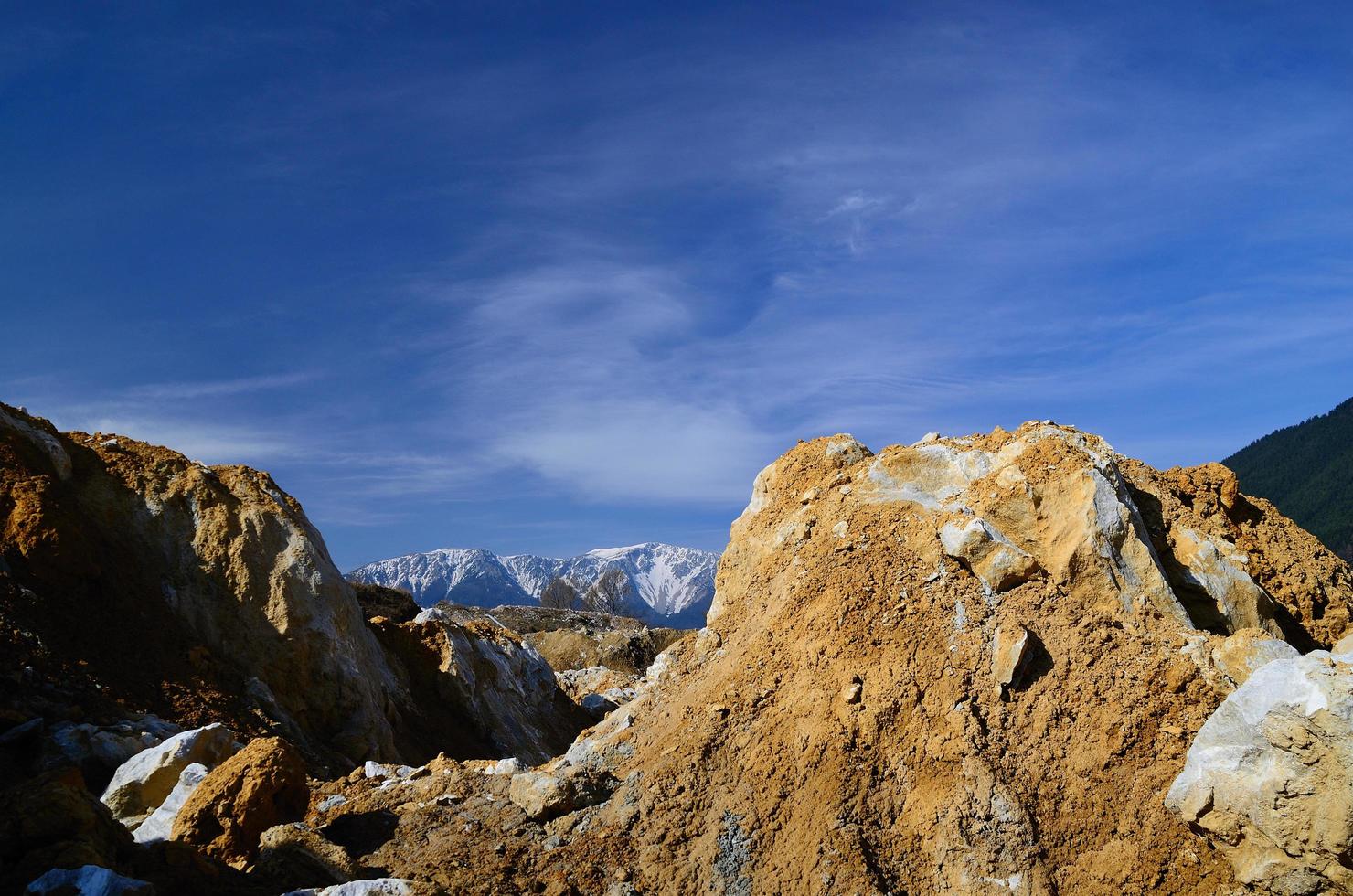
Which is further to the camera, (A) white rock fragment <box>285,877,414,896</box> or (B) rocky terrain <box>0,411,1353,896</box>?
(B) rocky terrain <box>0,411,1353,896</box>

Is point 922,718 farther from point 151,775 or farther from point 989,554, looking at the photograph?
point 151,775

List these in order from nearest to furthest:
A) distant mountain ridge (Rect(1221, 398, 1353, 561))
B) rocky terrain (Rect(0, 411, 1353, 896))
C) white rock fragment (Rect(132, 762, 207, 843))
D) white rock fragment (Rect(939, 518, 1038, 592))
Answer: rocky terrain (Rect(0, 411, 1353, 896)) < white rock fragment (Rect(132, 762, 207, 843)) < white rock fragment (Rect(939, 518, 1038, 592)) < distant mountain ridge (Rect(1221, 398, 1353, 561))

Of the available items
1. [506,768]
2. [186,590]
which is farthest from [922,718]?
[186,590]

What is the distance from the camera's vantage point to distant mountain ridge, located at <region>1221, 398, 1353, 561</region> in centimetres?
12406

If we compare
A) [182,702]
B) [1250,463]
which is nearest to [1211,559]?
[182,702]

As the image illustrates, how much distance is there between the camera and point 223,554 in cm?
1705

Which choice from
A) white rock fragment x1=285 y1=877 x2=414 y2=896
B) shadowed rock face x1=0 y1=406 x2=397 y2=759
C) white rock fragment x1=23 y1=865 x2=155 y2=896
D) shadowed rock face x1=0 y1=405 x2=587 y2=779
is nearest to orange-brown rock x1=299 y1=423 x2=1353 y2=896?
white rock fragment x1=285 y1=877 x2=414 y2=896

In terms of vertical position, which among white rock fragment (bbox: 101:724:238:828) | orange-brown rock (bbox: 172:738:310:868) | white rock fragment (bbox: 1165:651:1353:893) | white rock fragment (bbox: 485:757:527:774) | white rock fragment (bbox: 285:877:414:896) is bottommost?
white rock fragment (bbox: 1165:651:1353:893)

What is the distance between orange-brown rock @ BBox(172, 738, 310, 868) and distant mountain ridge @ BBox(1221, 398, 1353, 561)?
454 ft

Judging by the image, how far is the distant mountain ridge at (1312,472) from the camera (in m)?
124

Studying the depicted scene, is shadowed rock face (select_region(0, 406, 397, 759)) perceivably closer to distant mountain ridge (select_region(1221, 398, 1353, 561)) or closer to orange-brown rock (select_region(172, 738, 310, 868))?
orange-brown rock (select_region(172, 738, 310, 868))

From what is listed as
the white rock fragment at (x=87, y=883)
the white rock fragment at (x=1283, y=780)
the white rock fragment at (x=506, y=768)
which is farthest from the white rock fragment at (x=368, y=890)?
the white rock fragment at (x=1283, y=780)

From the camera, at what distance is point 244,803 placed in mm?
9000

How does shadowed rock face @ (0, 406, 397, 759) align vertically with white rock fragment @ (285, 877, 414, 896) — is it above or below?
above
